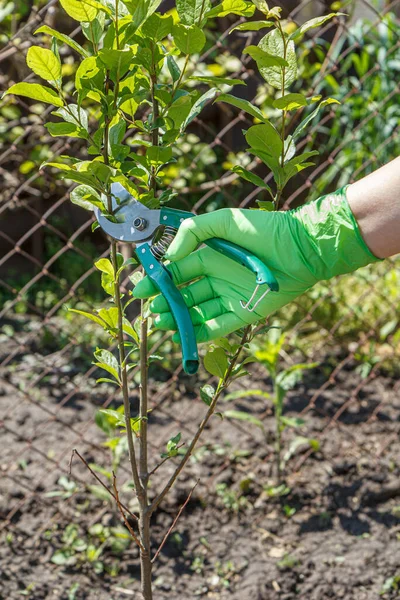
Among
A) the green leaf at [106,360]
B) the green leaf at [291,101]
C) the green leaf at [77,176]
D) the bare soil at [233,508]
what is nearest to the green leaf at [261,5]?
the green leaf at [291,101]

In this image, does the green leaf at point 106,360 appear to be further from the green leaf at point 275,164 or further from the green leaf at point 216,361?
the green leaf at point 275,164

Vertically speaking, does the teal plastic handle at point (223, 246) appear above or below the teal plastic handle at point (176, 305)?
above

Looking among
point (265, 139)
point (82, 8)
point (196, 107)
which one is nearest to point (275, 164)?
point (265, 139)

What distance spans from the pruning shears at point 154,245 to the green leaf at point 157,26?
0.25m

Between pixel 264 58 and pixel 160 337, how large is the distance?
194 cm

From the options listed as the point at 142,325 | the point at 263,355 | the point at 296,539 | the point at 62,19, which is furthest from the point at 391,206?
the point at 62,19

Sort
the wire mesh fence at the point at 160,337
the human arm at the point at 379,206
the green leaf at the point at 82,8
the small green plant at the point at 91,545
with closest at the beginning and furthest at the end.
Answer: the green leaf at the point at 82,8 → the human arm at the point at 379,206 → the small green plant at the point at 91,545 → the wire mesh fence at the point at 160,337

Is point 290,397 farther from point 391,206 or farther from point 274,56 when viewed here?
point 274,56

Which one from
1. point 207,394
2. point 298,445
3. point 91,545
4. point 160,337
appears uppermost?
point 160,337

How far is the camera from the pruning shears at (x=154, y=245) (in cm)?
116

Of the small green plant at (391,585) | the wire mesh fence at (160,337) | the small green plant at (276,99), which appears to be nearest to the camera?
the small green plant at (276,99)

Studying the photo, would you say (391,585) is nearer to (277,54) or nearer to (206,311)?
(206,311)

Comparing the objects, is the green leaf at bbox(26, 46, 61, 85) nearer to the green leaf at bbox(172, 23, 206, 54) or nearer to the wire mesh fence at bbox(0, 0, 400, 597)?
the green leaf at bbox(172, 23, 206, 54)

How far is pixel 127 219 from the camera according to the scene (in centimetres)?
117
